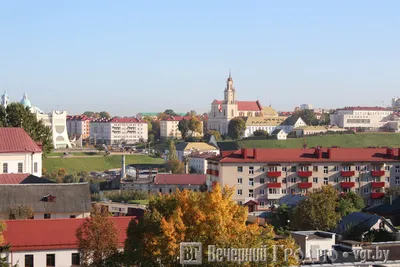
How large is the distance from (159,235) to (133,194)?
47.7m

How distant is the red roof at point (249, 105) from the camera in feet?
557

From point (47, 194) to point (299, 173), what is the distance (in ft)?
94.2

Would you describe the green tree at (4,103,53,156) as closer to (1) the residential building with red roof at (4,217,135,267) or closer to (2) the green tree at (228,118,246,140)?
(1) the residential building with red roof at (4,217,135,267)

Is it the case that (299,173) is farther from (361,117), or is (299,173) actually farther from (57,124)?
(361,117)

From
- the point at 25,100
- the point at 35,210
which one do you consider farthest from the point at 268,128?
the point at 35,210

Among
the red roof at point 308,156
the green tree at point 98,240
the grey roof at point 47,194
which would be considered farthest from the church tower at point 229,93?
the green tree at point 98,240

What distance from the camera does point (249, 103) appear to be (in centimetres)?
17262

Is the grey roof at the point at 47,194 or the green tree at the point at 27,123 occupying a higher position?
the green tree at the point at 27,123

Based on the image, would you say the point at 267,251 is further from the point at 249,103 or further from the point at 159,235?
the point at 249,103

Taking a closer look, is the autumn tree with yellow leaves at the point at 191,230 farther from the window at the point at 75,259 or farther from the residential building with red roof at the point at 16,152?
the residential building with red roof at the point at 16,152

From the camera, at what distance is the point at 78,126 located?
16738 centimetres

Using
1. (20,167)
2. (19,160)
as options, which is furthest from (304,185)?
(19,160)

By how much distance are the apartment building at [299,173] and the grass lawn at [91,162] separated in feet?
142

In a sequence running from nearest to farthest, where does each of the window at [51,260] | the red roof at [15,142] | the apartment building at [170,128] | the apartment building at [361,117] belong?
the window at [51,260]
the red roof at [15,142]
the apartment building at [170,128]
the apartment building at [361,117]
